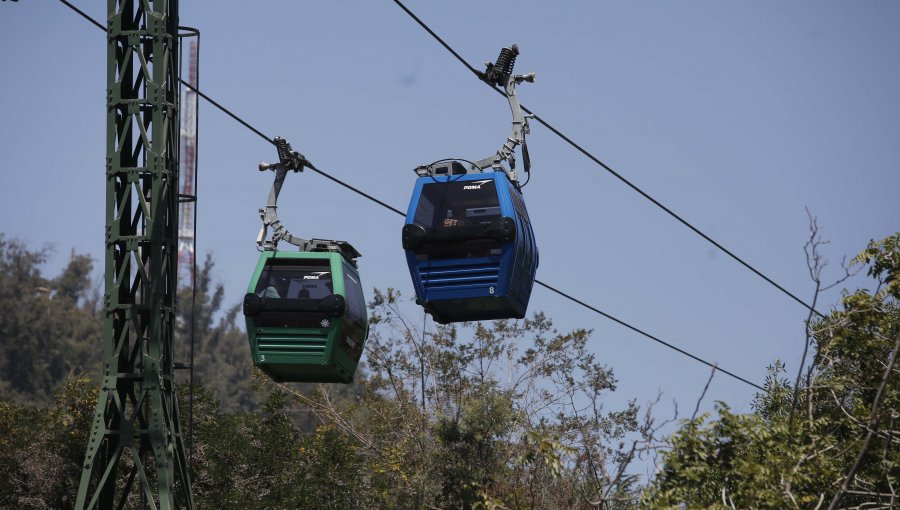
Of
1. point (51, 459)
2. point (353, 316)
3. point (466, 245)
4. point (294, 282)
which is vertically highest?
point (51, 459)

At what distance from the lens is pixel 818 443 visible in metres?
14.3

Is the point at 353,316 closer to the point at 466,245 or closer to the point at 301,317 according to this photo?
the point at 301,317

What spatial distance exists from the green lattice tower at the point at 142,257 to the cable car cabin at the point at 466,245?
9.91 ft

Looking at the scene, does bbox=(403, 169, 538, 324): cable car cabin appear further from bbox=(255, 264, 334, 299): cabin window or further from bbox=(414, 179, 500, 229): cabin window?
bbox=(255, 264, 334, 299): cabin window

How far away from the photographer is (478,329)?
134 feet

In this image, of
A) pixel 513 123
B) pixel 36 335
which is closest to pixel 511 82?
pixel 513 123

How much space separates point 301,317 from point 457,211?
265cm

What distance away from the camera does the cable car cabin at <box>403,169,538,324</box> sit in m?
16.7

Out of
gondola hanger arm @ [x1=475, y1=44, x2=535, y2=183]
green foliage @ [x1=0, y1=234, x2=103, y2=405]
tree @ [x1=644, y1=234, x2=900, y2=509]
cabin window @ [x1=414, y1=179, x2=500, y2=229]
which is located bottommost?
tree @ [x1=644, y1=234, x2=900, y2=509]

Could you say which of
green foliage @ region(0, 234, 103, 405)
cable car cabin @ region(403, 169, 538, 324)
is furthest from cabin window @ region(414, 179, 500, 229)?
green foliage @ region(0, 234, 103, 405)

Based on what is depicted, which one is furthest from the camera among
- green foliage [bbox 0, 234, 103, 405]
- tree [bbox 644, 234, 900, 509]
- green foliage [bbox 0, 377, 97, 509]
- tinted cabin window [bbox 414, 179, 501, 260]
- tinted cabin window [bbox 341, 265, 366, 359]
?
green foliage [bbox 0, 234, 103, 405]

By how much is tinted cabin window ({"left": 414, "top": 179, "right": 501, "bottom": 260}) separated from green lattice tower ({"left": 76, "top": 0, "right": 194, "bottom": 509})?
121 inches

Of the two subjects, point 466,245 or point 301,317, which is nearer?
point 466,245

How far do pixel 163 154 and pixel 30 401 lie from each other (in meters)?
86.5
